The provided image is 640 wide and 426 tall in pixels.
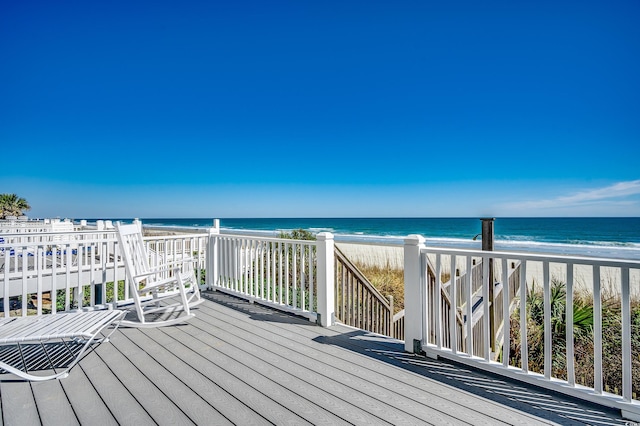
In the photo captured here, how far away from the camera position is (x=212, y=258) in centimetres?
489

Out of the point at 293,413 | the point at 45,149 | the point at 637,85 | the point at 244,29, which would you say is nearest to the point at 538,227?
the point at 637,85

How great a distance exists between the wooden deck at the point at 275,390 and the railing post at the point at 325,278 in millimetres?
421

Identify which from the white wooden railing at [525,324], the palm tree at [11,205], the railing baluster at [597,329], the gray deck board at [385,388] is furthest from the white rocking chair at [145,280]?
the palm tree at [11,205]

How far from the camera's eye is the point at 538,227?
96.7 ft

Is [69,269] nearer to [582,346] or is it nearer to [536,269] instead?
[582,346]

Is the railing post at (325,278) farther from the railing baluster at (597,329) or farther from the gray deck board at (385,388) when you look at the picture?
the railing baluster at (597,329)

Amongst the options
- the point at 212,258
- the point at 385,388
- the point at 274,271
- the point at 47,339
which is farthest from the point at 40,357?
the point at 385,388

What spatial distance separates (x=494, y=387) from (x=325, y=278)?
1.74m

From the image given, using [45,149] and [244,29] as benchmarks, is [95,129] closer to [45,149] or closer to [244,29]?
[45,149]

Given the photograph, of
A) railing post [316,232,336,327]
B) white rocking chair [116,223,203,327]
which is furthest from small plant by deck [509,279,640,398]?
white rocking chair [116,223,203,327]

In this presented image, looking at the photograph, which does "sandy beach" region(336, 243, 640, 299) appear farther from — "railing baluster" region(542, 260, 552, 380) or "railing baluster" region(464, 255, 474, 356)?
"railing baluster" region(542, 260, 552, 380)

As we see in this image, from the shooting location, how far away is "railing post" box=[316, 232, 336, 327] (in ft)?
10.7

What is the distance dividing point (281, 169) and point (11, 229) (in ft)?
61.2

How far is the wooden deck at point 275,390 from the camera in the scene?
5.51 feet
